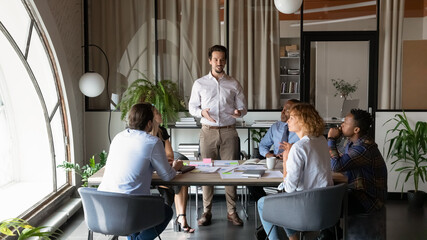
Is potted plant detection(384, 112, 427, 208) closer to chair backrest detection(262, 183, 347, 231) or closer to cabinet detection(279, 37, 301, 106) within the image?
cabinet detection(279, 37, 301, 106)

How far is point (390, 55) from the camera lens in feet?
23.4

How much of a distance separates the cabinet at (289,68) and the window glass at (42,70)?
116 inches

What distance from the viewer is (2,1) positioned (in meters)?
4.91

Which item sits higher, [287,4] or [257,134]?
[287,4]

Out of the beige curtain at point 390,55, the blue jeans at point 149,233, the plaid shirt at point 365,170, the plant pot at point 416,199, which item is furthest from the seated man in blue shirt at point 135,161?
the beige curtain at point 390,55

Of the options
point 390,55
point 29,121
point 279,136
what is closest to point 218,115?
point 279,136

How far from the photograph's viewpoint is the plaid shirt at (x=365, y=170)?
4.16 meters

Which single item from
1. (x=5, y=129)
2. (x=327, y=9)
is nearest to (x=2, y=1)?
(x=5, y=129)

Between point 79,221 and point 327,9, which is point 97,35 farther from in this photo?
point 327,9

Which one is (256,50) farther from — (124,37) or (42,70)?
(42,70)

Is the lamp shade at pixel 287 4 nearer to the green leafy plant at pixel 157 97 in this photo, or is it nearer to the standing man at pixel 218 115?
the standing man at pixel 218 115

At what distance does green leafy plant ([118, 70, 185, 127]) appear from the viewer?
21.7 ft

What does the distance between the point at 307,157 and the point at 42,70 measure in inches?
136

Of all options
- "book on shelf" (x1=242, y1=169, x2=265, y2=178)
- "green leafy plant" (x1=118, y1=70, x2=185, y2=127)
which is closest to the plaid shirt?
"book on shelf" (x1=242, y1=169, x2=265, y2=178)
